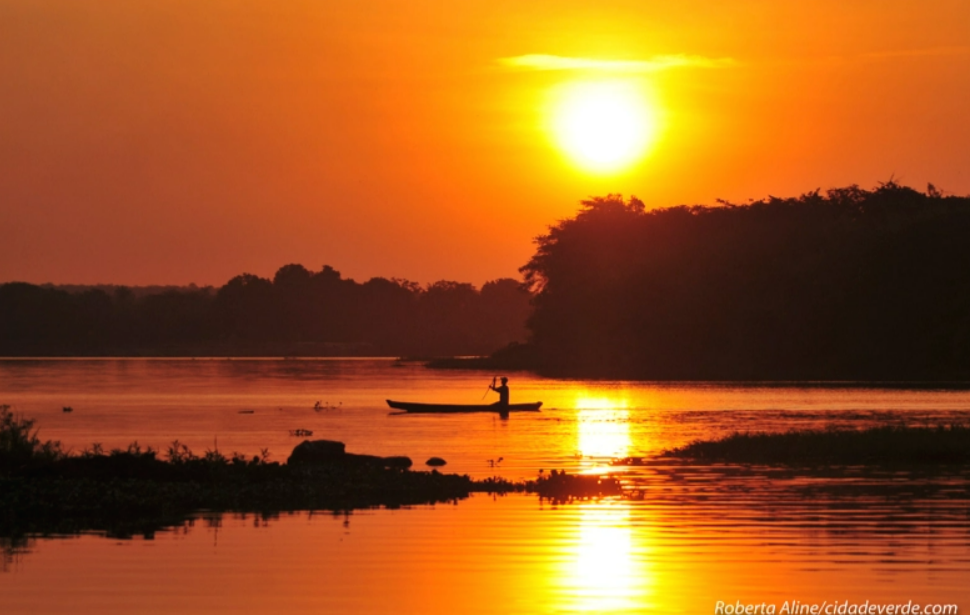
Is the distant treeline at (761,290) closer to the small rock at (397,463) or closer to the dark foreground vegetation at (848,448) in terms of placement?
the dark foreground vegetation at (848,448)

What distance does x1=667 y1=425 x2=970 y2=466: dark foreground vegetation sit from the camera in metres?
41.7

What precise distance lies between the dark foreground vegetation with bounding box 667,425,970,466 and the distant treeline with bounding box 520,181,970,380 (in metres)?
74.3

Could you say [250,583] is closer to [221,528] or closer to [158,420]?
[221,528]

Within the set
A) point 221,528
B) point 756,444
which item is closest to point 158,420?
point 756,444

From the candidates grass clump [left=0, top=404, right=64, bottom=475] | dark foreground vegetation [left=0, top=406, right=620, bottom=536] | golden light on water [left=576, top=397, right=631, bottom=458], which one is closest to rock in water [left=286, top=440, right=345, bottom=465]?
dark foreground vegetation [left=0, top=406, right=620, bottom=536]

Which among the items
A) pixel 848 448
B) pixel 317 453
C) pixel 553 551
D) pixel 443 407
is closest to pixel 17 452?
pixel 317 453

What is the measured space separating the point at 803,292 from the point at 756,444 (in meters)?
85.1

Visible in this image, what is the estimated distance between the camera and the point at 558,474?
3631 cm

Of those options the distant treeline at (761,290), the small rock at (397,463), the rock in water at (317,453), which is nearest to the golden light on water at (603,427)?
the small rock at (397,463)

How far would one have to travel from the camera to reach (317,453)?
3897 cm

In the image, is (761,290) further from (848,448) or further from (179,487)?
(179,487)

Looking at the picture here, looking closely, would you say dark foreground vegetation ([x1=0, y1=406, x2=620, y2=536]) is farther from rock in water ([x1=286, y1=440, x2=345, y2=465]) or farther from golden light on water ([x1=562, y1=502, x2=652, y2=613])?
golden light on water ([x1=562, y1=502, x2=652, y2=613])

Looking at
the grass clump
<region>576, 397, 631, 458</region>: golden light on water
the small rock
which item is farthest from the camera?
<region>576, 397, 631, 458</region>: golden light on water

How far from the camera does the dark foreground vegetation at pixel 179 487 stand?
97.7 feet
